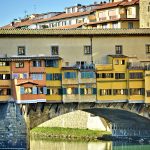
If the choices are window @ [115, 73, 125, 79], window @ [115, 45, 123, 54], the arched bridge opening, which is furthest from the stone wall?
window @ [115, 45, 123, 54]

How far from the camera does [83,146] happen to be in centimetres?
4594

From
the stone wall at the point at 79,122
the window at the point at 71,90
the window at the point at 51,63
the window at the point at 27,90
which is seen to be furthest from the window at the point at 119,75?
the stone wall at the point at 79,122

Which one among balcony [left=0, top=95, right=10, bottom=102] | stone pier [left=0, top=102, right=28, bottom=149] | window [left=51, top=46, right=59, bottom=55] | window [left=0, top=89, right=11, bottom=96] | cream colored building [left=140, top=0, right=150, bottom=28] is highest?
cream colored building [left=140, top=0, right=150, bottom=28]

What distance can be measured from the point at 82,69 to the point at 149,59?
13.9 feet

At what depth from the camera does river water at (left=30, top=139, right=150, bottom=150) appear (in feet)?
146

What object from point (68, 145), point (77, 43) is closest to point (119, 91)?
point (77, 43)

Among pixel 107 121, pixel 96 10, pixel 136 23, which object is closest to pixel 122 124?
pixel 107 121

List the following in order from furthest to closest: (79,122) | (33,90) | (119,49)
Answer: (79,122)
(119,49)
(33,90)

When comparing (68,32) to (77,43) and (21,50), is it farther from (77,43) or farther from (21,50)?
(21,50)

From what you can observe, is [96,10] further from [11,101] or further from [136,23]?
[11,101]

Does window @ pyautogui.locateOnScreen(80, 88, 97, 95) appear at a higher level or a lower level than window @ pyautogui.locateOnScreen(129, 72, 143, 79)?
lower

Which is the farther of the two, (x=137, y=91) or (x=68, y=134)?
(x=68, y=134)

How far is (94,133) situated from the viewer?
49.9 metres

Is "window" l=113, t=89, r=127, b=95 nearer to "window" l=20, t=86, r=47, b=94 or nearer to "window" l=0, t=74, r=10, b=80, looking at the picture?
"window" l=20, t=86, r=47, b=94
